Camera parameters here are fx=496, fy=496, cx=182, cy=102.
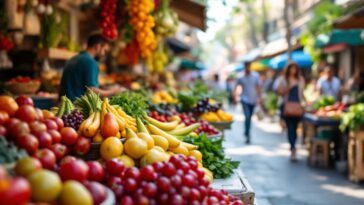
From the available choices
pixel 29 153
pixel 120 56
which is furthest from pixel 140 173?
pixel 120 56

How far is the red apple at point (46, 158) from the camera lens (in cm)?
254

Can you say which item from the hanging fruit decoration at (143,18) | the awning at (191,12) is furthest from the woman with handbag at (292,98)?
the hanging fruit decoration at (143,18)

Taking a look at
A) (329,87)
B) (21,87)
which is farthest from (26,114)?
(329,87)

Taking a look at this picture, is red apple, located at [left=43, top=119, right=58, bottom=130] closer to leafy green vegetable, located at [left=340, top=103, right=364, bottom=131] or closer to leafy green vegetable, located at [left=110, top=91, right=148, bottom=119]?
leafy green vegetable, located at [left=110, top=91, right=148, bottom=119]

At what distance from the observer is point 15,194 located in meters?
1.78

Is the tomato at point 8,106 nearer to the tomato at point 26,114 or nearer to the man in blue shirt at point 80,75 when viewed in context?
the tomato at point 26,114

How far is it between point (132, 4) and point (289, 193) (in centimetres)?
398

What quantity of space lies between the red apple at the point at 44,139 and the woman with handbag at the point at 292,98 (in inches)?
Result: 325

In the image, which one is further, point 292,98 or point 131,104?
point 292,98

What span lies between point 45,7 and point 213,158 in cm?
487

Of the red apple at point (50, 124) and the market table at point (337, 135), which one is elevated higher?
the red apple at point (50, 124)

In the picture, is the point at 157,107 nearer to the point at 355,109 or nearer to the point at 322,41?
the point at 355,109

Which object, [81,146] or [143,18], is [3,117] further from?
[143,18]

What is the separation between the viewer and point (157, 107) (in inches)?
265
